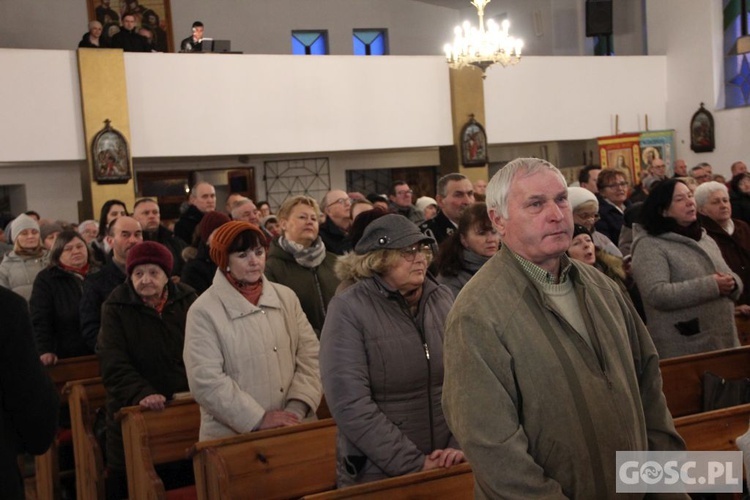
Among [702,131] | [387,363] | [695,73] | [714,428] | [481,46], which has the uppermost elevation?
[481,46]

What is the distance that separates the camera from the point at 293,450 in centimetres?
371

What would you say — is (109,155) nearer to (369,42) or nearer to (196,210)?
(196,210)

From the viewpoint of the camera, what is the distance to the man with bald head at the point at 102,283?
5.35 meters

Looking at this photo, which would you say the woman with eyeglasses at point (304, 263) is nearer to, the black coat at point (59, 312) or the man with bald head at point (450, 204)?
the man with bald head at point (450, 204)

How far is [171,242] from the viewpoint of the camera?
22.7 feet

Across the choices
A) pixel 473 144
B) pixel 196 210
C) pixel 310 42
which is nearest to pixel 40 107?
pixel 196 210

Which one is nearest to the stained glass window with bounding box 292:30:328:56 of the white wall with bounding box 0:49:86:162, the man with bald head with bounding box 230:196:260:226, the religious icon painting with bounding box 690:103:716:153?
the white wall with bounding box 0:49:86:162

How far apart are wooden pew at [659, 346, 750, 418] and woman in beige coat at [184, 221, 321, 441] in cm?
162

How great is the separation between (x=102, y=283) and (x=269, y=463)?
2.17 meters

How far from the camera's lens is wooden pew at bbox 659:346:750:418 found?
4.29m

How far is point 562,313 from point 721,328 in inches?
107

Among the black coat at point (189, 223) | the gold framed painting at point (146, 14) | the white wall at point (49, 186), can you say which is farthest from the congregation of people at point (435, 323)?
the gold framed painting at point (146, 14)

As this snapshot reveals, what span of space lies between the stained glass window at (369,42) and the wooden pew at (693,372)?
46.2ft

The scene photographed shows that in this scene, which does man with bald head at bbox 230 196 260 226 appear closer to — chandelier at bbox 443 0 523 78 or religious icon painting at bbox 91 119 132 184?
religious icon painting at bbox 91 119 132 184
